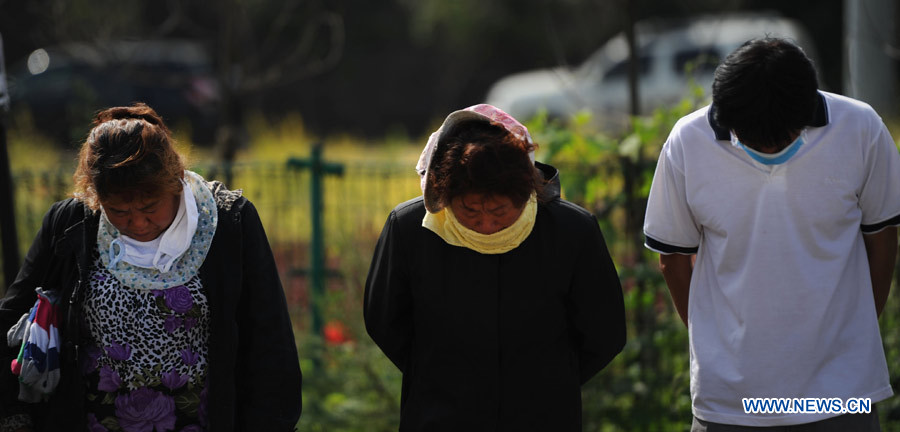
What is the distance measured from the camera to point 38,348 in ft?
8.00

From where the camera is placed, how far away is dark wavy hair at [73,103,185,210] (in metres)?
2.34

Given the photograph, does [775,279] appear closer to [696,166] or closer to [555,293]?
[696,166]

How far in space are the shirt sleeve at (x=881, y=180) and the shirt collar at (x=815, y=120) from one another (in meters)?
0.14

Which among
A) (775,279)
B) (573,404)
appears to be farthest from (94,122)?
(775,279)

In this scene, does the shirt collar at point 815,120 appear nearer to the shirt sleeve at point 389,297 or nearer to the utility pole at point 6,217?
the shirt sleeve at point 389,297

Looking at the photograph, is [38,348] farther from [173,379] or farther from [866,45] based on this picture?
[866,45]

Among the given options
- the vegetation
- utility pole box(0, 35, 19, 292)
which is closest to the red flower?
the vegetation

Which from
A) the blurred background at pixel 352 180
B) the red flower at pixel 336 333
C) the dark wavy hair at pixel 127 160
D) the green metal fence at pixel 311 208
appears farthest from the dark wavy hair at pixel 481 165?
the green metal fence at pixel 311 208

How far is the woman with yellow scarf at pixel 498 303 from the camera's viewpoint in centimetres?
Result: 247

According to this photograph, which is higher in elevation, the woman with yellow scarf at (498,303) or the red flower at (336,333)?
the woman with yellow scarf at (498,303)

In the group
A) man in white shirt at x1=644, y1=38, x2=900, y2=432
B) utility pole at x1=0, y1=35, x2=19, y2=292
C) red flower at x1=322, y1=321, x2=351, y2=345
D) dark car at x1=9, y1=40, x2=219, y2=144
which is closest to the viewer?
man in white shirt at x1=644, y1=38, x2=900, y2=432

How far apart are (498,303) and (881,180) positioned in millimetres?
1031

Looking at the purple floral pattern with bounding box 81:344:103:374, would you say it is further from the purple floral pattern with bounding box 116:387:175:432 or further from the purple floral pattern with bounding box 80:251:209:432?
the purple floral pattern with bounding box 116:387:175:432

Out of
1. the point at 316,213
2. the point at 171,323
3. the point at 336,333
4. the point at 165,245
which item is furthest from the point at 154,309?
the point at 316,213
